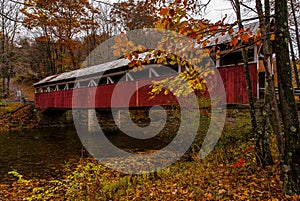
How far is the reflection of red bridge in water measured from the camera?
24.4 feet

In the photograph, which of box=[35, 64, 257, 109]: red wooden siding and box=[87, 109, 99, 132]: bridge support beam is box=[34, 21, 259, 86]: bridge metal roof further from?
box=[87, 109, 99, 132]: bridge support beam

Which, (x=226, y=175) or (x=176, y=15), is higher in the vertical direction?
(x=176, y=15)

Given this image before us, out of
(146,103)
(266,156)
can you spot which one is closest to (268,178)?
(266,156)

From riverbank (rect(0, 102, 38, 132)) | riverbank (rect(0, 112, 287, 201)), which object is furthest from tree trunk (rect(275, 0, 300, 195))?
riverbank (rect(0, 102, 38, 132))

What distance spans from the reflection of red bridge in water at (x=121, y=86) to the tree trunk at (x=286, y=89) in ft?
14.7

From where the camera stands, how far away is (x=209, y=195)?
11.8 ft


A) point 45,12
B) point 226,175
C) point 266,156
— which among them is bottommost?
point 226,175

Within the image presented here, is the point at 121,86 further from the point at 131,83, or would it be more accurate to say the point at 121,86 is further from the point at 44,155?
the point at 44,155

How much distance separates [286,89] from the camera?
273 cm

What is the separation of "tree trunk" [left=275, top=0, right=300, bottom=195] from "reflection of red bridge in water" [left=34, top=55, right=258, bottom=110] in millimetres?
4480

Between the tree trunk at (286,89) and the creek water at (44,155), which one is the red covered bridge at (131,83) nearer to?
the tree trunk at (286,89)

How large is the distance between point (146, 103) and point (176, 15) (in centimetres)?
741

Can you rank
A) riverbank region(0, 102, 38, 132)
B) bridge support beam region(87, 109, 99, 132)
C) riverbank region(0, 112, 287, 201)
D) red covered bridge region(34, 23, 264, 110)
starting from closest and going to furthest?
1. riverbank region(0, 112, 287, 201)
2. red covered bridge region(34, 23, 264, 110)
3. bridge support beam region(87, 109, 99, 132)
4. riverbank region(0, 102, 38, 132)

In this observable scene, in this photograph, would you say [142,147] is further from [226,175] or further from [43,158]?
[226,175]
